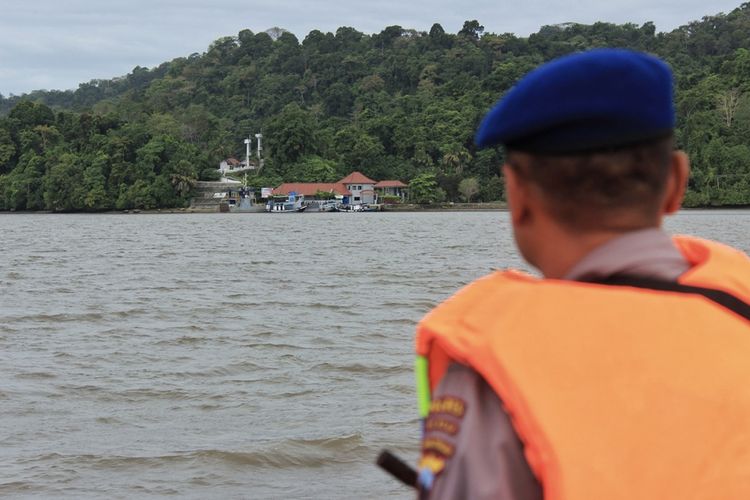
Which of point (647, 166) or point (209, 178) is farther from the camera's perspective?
point (209, 178)

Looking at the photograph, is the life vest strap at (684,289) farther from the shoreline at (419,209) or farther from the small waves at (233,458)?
the shoreline at (419,209)

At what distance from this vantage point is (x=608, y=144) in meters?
1.27

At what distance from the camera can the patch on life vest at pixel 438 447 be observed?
1.25 meters

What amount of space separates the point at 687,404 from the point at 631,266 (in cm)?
19

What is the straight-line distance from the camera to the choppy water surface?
662 cm

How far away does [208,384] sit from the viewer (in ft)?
31.4

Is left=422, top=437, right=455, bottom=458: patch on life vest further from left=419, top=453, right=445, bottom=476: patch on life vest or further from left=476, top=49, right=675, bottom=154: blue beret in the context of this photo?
left=476, top=49, right=675, bottom=154: blue beret

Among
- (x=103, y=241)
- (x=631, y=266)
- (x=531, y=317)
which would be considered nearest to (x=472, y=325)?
(x=531, y=317)

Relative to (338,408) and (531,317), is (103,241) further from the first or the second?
(531,317)

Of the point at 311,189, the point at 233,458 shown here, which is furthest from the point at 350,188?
the point at 233,458

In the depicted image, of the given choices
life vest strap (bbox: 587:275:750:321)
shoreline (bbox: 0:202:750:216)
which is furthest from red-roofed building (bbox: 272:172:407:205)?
life vest strap (bbox: 587:275:750:321)

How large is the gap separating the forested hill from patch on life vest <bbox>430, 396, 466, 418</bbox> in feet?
292

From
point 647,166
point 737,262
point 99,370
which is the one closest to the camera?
point 647,166


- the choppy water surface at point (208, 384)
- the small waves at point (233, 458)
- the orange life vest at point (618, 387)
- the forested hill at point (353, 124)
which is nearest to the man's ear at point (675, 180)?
the orange life vest at point (618, 387)
